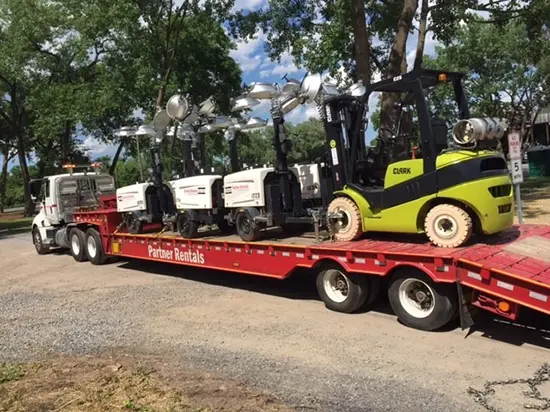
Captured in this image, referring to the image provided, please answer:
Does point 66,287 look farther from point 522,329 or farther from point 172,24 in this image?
point 172,24

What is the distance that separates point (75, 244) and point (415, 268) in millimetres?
10188

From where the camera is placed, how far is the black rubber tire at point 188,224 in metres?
10.2

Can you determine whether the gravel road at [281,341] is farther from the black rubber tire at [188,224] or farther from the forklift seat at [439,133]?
the forklift seat at [439,133]

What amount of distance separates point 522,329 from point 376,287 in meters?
1.82

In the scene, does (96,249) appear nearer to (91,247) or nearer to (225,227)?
(91,247)

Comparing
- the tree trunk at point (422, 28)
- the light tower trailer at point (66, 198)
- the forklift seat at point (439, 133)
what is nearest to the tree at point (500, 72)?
the tree trunk at point (422, 28)

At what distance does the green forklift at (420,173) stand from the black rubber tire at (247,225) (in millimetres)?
1455

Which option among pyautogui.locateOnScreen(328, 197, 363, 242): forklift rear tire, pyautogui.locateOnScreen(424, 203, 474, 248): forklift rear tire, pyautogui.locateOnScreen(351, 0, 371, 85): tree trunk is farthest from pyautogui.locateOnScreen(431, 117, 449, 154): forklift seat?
pyautogui.locateOnScreen(351, 0, 371, 85): tree trunk

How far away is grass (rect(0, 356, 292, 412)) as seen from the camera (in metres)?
4.71

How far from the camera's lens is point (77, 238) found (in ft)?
45.4

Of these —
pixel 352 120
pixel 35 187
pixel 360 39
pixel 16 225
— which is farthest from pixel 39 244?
pixel 16 225

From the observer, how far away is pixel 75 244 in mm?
14008

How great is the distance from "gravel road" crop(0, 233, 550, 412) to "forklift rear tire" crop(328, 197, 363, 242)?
1092 mm

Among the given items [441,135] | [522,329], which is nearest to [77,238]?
[441,135]
